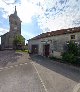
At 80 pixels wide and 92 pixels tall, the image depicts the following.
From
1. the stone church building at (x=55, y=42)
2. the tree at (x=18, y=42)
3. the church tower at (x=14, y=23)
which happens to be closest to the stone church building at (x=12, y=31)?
the church tower at (x=14, y=23)

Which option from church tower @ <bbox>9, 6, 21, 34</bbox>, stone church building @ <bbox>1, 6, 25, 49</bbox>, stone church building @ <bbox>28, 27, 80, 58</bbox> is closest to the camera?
stone church building @ <bbox>28, 27, 80, 58</bbox>

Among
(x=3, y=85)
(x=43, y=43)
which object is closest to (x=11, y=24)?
(x=43, y=43)

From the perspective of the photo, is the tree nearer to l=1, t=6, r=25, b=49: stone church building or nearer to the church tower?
l=1, t=6, r=25, b=49: stone church building

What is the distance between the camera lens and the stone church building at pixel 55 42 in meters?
22.9

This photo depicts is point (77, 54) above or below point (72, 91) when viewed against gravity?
above

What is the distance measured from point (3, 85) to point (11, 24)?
135 ft

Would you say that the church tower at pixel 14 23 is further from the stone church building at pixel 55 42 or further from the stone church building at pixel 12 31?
the stone church building at pixel 55 42

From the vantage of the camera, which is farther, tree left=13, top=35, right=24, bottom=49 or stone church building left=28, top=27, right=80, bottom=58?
tree left=13, top=35, right=24, bottom=49

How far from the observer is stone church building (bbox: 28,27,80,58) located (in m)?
22.9

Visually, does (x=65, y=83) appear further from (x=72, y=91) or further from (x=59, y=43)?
(x=59, y=43)

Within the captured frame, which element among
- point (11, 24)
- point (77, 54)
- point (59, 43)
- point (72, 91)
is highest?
point (11, 24)

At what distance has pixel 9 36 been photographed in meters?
48.6

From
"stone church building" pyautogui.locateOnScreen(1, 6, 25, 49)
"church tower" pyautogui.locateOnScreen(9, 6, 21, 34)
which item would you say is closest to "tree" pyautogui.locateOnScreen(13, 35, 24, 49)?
"stone church building" pyautogui.locateOnScreen(1, 6, 25, 49)

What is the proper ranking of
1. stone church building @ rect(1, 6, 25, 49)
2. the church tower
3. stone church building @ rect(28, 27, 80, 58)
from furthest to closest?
1. the church tower
2. stone church building @ rect(1, 6, 25, 49)
3. stone church building @ rect(28, 27, 80, 58)
